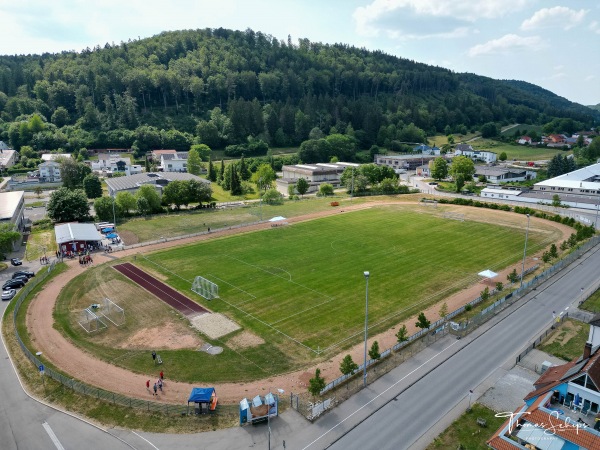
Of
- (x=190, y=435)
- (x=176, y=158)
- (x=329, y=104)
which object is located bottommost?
(x=190, y=435)

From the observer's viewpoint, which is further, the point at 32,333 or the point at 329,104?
the point at 329,104

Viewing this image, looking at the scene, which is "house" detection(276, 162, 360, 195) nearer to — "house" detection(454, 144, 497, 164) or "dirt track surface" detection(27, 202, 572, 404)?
"house" detection(454, 144, 497, 164)

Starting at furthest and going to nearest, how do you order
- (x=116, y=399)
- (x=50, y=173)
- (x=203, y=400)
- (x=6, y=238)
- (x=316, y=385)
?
(x=50, y=173) → (x=6, y=238) → (x=116, y=399) → (x=316, y=385) → (x=203, y=400)

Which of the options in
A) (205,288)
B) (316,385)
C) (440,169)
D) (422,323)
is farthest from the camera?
(440,169)

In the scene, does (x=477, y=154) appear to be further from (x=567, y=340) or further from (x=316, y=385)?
(x=316, y=385)

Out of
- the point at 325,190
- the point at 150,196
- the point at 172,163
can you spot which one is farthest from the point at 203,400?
the point at 172,163

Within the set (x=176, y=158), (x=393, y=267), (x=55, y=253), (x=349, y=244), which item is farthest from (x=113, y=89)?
(x=393, y=267)

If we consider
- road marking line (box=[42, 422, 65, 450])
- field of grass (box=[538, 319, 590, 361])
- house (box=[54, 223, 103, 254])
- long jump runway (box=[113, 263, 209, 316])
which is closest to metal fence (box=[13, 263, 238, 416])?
road marking line (box=[42, 422, 65, 450])

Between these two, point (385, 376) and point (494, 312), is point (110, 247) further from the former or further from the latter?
point (494, 312)
